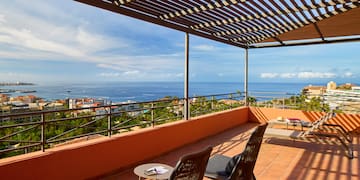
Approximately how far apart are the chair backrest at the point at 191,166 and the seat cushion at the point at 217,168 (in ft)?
2.39

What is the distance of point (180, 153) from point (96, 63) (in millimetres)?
30517

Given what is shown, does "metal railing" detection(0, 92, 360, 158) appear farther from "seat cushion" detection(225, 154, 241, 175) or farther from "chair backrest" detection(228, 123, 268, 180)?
"chair backrest" detection(228, 123, 268, 180)

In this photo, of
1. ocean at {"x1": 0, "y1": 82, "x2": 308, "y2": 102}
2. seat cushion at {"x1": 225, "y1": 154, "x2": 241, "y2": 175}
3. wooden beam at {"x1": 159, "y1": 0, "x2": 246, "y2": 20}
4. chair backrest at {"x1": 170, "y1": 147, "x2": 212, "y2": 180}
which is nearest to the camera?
chair backrest at {"x1": 170, "y1": 147, "x2": 212, "y2": 180}

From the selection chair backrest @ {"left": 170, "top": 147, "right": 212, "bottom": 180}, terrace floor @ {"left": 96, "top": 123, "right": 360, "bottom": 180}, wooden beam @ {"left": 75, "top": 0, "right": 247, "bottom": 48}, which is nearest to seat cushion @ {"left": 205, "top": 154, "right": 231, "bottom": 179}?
chair backrest @ {"left": 170, "top": 147, "right": 212, "bottom": 180}

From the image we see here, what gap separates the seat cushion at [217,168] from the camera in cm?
260

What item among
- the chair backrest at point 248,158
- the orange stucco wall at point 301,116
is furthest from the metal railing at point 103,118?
the chair backrest at point 248,158

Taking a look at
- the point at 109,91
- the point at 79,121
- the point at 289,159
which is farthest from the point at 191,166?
the point at 109,91

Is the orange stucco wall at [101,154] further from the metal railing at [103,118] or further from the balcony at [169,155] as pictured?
the metal railing at [103,118]

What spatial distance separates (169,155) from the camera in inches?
186

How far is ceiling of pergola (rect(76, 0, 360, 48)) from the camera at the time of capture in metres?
3.65

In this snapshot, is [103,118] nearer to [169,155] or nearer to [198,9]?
[169,155]

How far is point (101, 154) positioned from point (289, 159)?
3.28 meters

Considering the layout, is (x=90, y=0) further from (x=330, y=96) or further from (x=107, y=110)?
(x=330, y=96)

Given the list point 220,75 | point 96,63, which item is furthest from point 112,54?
point 220,75
